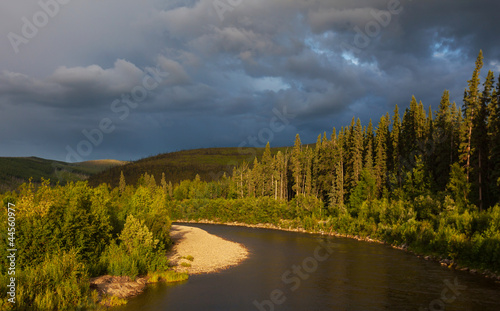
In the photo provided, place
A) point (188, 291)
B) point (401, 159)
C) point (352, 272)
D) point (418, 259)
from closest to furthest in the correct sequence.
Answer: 1. point (188, 291)
2. point (352, 272)
3. point (418, 259)
4. point (401, 159)

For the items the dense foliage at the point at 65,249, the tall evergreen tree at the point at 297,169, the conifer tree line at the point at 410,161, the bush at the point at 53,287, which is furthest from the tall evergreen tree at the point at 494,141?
the tall evergreen tree at the point at 297,169

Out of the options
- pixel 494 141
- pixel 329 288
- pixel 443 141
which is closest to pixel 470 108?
pixel 494 141

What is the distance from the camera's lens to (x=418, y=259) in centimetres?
3753

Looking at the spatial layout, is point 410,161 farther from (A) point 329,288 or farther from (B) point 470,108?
(A) point 329,288

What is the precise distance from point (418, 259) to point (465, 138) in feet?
84.0

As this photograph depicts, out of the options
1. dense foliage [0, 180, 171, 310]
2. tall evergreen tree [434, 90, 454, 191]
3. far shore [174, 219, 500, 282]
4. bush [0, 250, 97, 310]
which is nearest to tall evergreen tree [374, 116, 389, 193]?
tall evergreen tree [434, 90, 454, 191]

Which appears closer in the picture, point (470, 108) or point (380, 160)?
point (470, 108)

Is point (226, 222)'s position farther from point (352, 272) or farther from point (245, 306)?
Answer: point (245, 306)

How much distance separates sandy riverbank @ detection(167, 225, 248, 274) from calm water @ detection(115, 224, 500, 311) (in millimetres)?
1794

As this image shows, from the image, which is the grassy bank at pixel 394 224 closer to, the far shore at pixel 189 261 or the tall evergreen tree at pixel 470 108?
the tall evergreen tree at pixel 470 108

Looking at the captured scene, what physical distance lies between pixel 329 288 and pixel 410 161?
5778cm

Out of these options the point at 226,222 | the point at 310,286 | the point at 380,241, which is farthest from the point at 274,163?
the point at 310,286

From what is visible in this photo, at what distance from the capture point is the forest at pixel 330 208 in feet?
71.6

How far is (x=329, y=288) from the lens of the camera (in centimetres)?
2583
